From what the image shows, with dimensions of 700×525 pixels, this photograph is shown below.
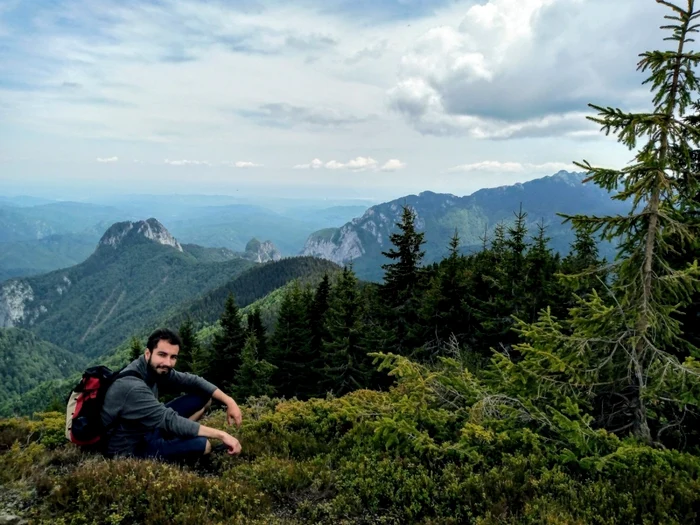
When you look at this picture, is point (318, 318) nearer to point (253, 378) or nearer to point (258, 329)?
point (258, 329)

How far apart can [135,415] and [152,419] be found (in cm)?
23

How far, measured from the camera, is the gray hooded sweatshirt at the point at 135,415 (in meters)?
5.50

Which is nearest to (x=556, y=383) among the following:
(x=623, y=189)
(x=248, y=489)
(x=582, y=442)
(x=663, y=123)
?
(x=582, y=442)

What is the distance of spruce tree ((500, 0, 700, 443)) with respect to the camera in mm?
5766

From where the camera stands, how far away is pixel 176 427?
5.70 metres

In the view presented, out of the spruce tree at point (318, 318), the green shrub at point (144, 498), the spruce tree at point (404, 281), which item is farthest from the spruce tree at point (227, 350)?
the green shrub at point (144, 498)

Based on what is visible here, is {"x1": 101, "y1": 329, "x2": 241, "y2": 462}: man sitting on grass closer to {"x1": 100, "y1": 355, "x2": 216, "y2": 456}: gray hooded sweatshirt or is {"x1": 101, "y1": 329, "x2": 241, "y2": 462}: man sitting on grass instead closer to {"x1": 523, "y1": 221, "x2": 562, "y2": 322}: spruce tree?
{"x1": 100, "y1": 355, "x2": 216, "y2": 456}: gray hooded sweatshirt

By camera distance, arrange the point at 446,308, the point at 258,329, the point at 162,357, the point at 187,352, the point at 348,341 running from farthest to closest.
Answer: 1. the point at 258,329
2. the point at 187,352
3. the point at 348,341
4. the point at 446,308
5. the point at 162,357

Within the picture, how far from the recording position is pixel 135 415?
5535 millimetres

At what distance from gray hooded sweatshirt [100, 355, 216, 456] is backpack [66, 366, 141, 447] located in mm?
106

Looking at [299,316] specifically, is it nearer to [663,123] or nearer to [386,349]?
[386,349]

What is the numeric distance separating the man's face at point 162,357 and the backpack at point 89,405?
0.26m

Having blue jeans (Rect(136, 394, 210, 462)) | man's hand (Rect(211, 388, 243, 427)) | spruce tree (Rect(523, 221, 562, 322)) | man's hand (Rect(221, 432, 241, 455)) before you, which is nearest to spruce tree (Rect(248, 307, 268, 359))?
spruce tree (Rect(523, 221, 562, 322))

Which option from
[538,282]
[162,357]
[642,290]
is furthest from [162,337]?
[538,282]
